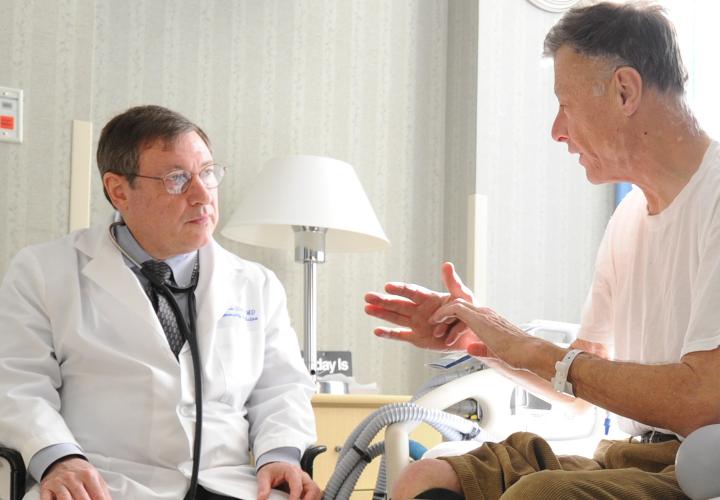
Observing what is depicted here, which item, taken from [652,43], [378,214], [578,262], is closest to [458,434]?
[652,43]

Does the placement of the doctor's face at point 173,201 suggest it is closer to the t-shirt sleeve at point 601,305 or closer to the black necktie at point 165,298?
the black necktie at point 165,298

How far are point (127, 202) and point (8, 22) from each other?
0.99 meters

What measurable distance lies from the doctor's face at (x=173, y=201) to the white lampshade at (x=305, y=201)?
1.00 meters

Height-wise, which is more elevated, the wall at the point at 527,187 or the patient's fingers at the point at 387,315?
the wall at the point at 527,187

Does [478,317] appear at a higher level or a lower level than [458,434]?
higher

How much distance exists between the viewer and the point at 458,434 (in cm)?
175

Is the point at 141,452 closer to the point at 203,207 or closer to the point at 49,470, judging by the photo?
the point at 49,470

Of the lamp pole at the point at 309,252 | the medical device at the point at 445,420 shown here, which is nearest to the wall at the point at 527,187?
the lamp pole at the point at 309,252

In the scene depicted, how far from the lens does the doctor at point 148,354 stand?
72.6 inches

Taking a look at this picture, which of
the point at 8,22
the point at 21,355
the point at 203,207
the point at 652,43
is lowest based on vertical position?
the point at 21,355

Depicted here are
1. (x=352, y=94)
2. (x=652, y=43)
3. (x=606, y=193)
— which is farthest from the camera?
(x=606, y=193)

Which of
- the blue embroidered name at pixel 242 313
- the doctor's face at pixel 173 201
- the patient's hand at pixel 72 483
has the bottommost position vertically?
the patient's hand at pixel 72 483

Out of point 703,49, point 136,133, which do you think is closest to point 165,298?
point 136,133

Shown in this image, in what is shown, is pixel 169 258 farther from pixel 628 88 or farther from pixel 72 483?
pixel 628 88
